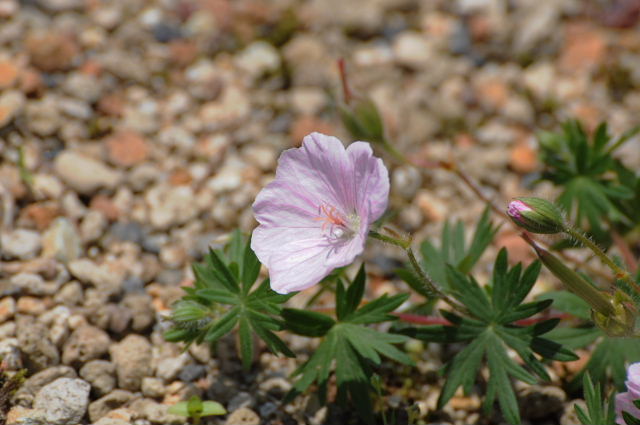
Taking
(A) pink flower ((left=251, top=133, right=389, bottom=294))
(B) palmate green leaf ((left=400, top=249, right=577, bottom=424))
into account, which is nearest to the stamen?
(A) pink flower ((left=251, top=133, right=389, bottom=294))

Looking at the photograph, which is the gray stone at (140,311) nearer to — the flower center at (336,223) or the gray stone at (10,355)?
the gray stone at (10,355)

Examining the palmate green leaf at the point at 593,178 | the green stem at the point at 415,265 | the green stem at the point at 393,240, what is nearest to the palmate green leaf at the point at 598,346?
the green stem at the point at 415,265

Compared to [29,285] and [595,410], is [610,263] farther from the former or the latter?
[29,285]

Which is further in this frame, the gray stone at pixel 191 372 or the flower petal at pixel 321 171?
the gray stone at pixel 191 372

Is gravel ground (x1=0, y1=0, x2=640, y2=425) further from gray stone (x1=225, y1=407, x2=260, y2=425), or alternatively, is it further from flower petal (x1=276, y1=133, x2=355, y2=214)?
flower petal (x1=276, y1=133, x2=355, y2=214)

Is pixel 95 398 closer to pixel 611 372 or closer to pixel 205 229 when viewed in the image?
pixel 205 229
